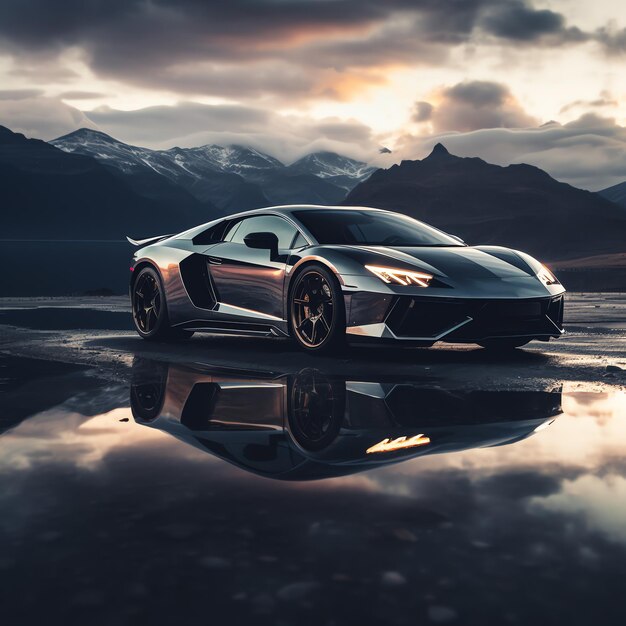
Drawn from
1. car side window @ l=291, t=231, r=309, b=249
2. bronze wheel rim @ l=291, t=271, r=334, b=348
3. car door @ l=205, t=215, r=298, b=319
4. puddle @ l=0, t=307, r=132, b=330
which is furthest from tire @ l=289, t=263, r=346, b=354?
puddle @ l=0, t=307, r=132, b=330

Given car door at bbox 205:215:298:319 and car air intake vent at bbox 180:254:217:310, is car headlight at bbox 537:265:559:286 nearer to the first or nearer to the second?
car door at bbox 205:215:298:319

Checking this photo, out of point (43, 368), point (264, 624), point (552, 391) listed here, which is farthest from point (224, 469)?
point (43, 368)

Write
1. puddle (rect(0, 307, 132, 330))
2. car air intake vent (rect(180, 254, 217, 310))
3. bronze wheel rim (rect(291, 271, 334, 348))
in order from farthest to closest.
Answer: puddle (rect(0, 307, 132, 330)), car air intake vent (rect(180, 254, 217, 310)), bronze wheel rim (rect(291, 271, 334, 348))

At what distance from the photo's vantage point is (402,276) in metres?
7.14

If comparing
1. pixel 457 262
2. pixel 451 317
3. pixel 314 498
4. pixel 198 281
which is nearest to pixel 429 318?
pixel 451 317

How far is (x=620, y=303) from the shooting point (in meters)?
15.4

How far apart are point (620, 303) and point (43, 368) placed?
11.0 m

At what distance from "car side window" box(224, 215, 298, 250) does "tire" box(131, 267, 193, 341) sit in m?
1.02

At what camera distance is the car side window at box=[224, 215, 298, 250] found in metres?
8.20

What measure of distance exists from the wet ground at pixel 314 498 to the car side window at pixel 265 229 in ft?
6.73

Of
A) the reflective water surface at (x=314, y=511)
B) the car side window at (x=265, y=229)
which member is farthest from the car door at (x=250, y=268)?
the reflective water surface at (x=314, y=511)

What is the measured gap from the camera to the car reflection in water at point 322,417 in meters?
3.88

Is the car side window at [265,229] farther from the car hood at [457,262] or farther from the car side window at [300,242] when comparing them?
the car hood at [457,262]

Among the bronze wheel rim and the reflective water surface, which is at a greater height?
the bronze wheel rim
